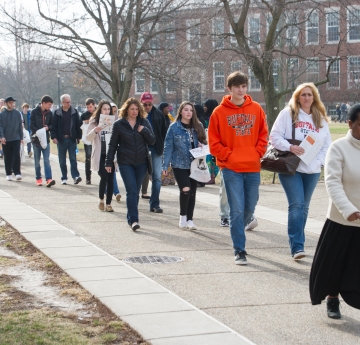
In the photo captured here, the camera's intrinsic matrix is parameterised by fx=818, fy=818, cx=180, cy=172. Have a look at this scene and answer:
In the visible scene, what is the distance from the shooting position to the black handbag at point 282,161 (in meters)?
8.18

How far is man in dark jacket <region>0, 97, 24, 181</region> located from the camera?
58.7ft

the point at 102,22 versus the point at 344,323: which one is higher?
the point at 102,22

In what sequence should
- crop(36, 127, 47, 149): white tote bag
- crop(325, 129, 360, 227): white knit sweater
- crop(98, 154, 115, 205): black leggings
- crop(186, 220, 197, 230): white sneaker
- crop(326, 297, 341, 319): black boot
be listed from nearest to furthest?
crop(325, 129, 360, 227): white knit sweater, crop(326, 297, 341, 319): black boot, crop(186, 220, 197, 230): white sneaker, crop(98, 154, 115, 205): black leggings, crop(36, 127, 47, 149): white tote bag

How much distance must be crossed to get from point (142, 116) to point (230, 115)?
3042 millimetres

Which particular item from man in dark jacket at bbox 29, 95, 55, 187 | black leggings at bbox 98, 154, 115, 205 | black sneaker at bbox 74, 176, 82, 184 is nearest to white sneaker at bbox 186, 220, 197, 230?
black leggings at bbox 98, 154, 115, 205

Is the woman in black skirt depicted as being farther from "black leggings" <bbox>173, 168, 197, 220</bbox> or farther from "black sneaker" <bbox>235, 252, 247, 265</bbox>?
"black leggings" <bbox>173, 168, 197, 220</bbox>

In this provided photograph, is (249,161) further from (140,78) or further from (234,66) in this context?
(140,78)

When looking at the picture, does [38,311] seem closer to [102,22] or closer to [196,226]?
[196,226]

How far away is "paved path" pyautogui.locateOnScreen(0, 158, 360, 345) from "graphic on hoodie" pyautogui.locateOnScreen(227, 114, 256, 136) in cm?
134

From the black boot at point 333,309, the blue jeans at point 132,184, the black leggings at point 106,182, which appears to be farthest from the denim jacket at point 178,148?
the black boot at point 333,309

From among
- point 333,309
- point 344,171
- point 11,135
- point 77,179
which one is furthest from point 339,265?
point 11,135

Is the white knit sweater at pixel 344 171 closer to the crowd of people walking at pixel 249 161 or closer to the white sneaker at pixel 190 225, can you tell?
the crowd of people walking at pixel 249 161

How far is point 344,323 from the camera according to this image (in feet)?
19.5

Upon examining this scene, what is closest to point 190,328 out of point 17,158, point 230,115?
point 230,115
